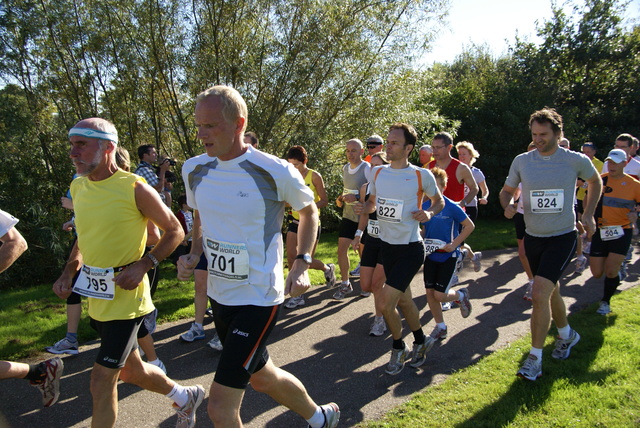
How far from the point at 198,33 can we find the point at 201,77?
2.74 ft

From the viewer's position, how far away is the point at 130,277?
9.59 ft

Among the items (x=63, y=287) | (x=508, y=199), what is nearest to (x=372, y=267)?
(x=508, y=199)

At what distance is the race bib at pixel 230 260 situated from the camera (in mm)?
2686

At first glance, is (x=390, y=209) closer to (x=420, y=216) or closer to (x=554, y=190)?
(x=420, y=216)

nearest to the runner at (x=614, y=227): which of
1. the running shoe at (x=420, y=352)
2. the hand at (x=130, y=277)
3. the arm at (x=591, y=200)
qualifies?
the arm at (x=591, y=200)

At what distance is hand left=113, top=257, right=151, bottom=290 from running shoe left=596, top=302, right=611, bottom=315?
17.8 ft

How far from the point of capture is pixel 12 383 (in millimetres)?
4238

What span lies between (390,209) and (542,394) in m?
1.97

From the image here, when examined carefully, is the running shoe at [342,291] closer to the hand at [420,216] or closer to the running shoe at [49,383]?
the hand at [420,216]

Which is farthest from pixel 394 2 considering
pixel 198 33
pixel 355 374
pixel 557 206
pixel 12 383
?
pixel 12 383

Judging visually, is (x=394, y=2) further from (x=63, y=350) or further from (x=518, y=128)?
(x=63, y=350)

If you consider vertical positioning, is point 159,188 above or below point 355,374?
above

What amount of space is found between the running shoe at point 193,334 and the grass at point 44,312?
0.82 meters

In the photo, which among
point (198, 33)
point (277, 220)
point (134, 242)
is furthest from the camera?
point (198, 33)
